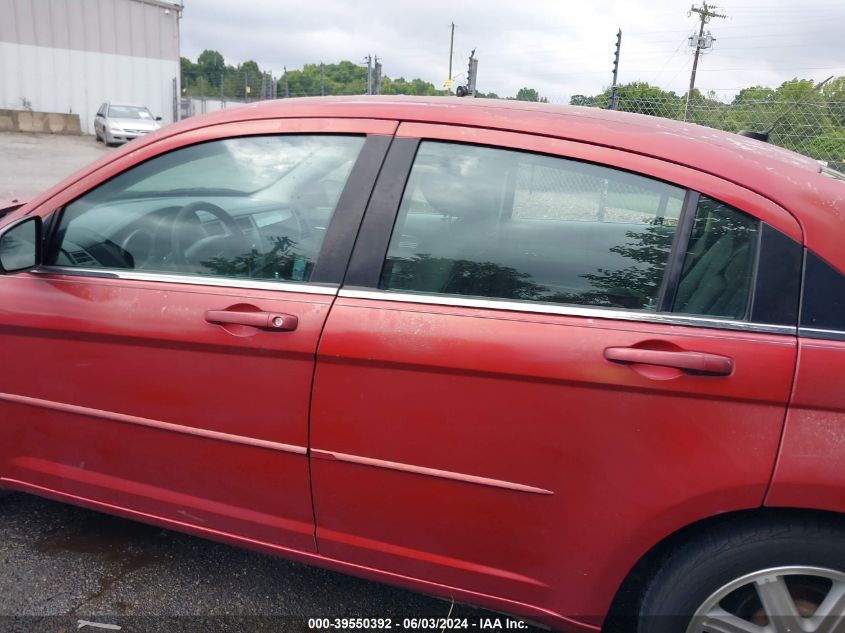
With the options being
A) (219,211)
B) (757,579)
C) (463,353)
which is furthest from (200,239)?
(757,579)

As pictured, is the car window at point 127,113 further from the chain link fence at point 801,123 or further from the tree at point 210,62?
the tree at point 210,62

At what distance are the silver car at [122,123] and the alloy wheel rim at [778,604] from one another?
23828mm

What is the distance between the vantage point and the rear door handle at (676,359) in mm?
1574

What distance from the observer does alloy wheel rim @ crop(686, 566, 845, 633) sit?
1.62 metres

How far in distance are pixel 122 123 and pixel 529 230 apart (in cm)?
2442

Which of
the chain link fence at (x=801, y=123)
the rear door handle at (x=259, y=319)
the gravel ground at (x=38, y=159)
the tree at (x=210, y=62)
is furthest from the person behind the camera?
the tree at (x=210, y=62)

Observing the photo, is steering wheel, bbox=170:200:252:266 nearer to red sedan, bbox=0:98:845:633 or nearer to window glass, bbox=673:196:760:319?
red sedan, bbox=0:98:845:633

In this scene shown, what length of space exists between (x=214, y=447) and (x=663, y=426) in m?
1.33

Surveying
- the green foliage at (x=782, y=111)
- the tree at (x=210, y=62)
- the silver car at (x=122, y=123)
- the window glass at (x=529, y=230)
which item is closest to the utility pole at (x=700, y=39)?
the green foliage at (x=782, y=111)

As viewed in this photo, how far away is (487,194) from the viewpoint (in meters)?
1.94

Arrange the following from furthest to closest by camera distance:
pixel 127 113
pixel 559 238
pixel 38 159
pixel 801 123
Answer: pixel 127 113 → pixel 38 159 → pixel 801 123 → pixel 559 238

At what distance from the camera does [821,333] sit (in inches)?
61.5

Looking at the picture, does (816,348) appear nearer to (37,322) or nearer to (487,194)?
(487,194)

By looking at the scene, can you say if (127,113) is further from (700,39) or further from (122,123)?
(700,39)
